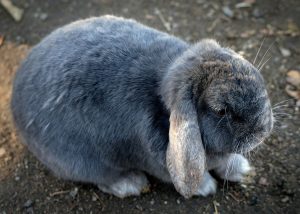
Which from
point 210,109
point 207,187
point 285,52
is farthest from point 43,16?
point 210,109

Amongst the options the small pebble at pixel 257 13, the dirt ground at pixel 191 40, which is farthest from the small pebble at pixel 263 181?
the small pebble at pixel 257 13

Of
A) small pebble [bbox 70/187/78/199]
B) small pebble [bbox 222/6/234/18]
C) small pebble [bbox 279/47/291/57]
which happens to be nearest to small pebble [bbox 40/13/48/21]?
small pebble [bbox 222/6/234/18]

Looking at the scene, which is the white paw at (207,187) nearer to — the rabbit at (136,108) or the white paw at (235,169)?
the rabbit at (136,108)

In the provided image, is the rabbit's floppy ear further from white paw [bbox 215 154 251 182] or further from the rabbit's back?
white paw [bbox 215 154 251 182]

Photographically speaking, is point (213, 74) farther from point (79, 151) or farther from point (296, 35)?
point (296, 35)

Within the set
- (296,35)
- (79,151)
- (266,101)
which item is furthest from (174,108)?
(296,35)

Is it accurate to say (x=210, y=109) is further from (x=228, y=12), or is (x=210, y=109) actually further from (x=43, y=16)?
(x=43, y=16)
